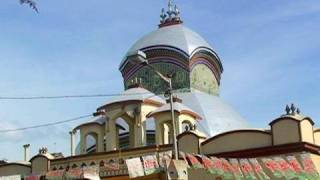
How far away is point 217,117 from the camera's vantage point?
123 ft

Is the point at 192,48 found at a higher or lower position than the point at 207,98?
higher

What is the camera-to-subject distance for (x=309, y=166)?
2527 cm

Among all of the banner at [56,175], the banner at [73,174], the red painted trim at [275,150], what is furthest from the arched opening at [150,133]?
the banner at [73,174]

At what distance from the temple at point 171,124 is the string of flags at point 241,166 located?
0.37 m

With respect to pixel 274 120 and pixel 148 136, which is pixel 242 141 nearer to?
pixel 274 120

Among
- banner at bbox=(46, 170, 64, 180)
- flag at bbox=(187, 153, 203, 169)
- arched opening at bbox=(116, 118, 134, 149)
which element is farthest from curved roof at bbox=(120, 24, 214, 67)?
flag at bbox=(187, 153, 203, 169)

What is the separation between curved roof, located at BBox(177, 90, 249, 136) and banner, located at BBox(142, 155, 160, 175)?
13.2m

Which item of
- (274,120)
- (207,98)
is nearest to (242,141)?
(274,120)

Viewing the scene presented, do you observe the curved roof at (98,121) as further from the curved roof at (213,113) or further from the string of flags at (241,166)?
the string of flags at (241,166)

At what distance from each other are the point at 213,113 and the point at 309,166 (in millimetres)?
12987

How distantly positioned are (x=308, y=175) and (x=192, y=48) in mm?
18203

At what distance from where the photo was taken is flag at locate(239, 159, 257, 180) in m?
23.8

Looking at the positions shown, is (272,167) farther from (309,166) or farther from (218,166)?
(218,166)

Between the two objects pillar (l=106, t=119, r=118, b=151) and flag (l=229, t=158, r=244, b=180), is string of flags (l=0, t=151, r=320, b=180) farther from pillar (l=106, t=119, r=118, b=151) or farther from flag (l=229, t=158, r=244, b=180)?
pillar (l=106, t=119, r=118, b=151)
